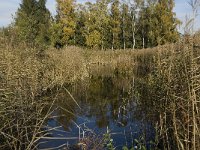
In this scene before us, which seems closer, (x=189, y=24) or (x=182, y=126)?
(x=189, y=24)

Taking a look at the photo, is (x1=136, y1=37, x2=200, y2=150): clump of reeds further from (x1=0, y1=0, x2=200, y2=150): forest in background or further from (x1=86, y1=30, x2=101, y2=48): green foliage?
(x1=86, y1=30, x2=101, y2=48): green foliage

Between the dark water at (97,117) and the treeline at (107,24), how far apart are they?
18.6 m

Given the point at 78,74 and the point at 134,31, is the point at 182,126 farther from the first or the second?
the point at 134,31

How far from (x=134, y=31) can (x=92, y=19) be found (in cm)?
465

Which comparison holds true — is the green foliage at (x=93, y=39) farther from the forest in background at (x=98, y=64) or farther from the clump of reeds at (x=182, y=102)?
the clump of reeds at (x=182, y=102)

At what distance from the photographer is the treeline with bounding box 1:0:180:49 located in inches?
1356

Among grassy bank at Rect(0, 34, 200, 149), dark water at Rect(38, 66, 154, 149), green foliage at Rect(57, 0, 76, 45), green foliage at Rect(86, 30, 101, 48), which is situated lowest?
dark water at Rect(38, 66, 154, 149)

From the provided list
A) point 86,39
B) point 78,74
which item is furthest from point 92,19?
point 78,74

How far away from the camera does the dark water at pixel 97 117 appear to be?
6688 millimetres

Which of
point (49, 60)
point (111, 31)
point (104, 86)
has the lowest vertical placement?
point (104, 86)

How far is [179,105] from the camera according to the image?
4652 mm

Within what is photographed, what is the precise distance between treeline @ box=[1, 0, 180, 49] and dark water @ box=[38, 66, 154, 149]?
18.6 m

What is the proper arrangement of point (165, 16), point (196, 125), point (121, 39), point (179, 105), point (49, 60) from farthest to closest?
1. point (121, 39)
2. point (165, 16)
3. point (49, 60)
4. point (179, 105)
5. point (196, 125)

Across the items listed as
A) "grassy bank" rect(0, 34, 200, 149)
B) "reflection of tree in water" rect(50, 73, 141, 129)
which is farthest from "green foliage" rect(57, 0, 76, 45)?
"grassy bank" rect(0, 34, 200, 149)
